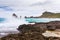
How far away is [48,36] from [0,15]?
2086mm

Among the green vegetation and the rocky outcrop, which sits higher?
the rocky outcrop

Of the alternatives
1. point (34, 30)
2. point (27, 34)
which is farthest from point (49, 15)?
point (27, 34)

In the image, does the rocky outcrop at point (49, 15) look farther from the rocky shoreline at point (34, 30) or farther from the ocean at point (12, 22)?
the rocky shoreline at point (34, 30)

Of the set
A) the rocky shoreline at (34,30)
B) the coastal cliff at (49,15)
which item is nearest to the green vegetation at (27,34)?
the rocky shoreline at (34,30)

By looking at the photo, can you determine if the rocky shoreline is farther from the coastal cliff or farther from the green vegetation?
the coastal cliff

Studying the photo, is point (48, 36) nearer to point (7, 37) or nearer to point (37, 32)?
point (37, 32)

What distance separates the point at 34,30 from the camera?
767 cm

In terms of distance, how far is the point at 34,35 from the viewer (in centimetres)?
749

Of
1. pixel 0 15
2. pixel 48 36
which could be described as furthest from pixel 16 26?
pixel 48 36

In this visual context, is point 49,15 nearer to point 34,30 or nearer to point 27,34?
point 34,30

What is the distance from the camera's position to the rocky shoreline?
288 inches

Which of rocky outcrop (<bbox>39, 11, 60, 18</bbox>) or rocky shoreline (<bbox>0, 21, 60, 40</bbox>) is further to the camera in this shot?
rocky outcrop (<bbox>39, 11, 60, 18</bbox>)

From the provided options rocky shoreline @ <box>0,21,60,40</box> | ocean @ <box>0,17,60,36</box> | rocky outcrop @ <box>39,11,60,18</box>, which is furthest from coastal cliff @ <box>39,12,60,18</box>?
rocky shoreline @ <box>0,21,60,40</box>

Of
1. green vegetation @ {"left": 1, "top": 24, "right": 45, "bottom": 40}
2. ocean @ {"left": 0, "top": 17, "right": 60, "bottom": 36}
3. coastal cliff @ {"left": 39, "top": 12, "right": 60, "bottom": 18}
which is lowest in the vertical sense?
green vegetation @ {"left": 1, "top": 24, "right": 45, "bottom": 40}
